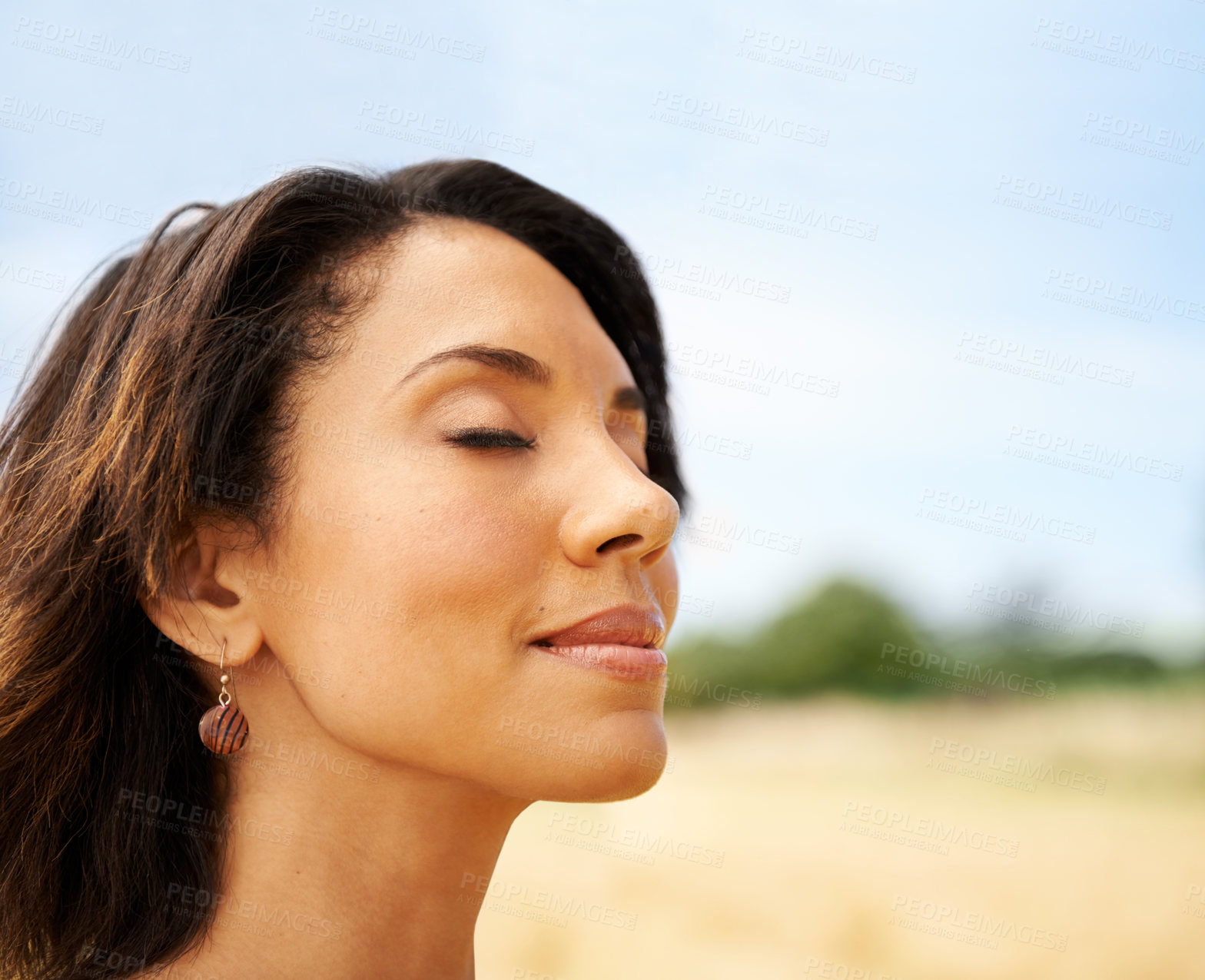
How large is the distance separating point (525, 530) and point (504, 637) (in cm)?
19

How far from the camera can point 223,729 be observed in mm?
1904

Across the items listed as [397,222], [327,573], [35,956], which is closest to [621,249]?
[397,222]

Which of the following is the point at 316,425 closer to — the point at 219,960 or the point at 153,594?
the point at 153,594

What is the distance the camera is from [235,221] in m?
2.07

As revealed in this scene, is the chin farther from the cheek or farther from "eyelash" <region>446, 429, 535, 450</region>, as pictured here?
"eyelash" <region>446, 429, 535, 450</region>

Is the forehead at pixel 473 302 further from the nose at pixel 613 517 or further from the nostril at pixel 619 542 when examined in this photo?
the nostril at pixel 619 542

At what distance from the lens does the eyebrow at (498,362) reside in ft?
6.19

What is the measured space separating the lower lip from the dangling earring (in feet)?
1.94

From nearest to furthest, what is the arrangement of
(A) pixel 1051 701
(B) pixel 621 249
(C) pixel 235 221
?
(C) pixel 235 221
(B) pixel 621 249
(A) pixel 1051 701

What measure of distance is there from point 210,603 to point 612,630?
2.49 feet

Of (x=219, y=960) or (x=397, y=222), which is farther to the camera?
(x=397, y=222)
